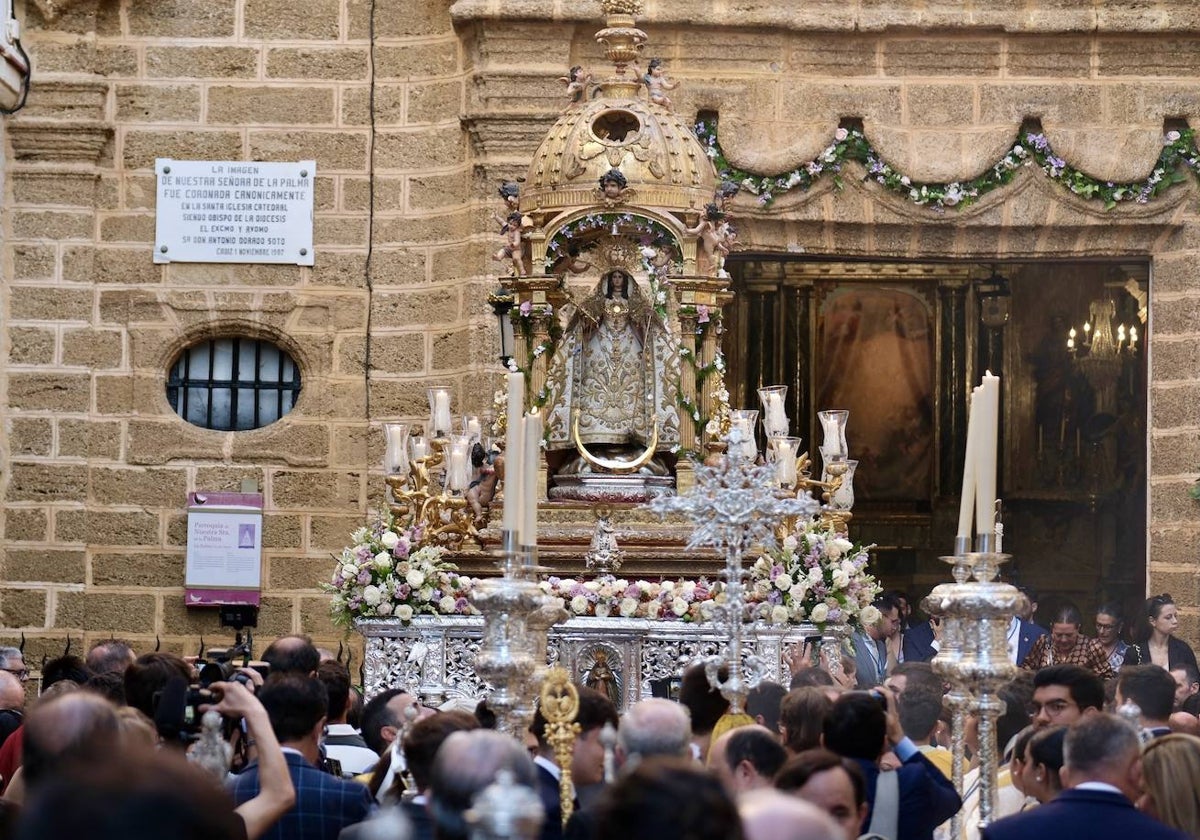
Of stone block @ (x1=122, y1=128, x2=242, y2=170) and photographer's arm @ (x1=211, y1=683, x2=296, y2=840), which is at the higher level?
stone block @ (x1=122, y1=128, x2=242, y2=170)

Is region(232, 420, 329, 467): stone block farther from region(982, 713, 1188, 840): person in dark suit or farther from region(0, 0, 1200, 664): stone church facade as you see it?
region(982, 713, 1188, 840): person in dark suit

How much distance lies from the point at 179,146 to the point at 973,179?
5.02 m

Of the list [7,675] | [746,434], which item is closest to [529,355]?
[746,434]

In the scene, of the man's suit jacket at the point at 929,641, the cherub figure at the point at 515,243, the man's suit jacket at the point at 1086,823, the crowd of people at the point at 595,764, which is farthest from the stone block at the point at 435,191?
the man's suit jacket at the point at 1086,823

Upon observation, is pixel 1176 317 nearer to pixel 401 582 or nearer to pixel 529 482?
→ pixel 401 582

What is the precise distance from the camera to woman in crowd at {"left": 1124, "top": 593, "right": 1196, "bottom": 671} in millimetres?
12992

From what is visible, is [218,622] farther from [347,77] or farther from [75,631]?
[347,77]

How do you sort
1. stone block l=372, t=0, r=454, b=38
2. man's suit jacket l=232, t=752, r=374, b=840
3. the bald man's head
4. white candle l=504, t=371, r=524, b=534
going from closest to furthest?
1. the bald man's head
2. man's suit jacket l=232, t=752, r=374, b=840
3. white candle l=504, t=371, r=524, b=534
4. stone block l=372, t=0, r=454, b=38

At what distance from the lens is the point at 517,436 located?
6.87 metres

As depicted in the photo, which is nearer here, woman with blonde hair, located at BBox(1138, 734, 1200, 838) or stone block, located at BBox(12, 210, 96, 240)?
woman with blonde hair, located at BBox(1138, 734, 1200, 838)

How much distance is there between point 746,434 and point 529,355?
1.25 metres

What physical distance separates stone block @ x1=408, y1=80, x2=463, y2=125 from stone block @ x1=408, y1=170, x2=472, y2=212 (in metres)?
0.37

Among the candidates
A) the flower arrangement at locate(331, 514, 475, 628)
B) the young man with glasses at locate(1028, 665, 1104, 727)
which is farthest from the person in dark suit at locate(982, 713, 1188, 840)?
the flower arrangement at locate(331, 514, 475, 628)

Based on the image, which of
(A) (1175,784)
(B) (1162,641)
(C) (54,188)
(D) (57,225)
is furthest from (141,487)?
(A) (1175,784)
